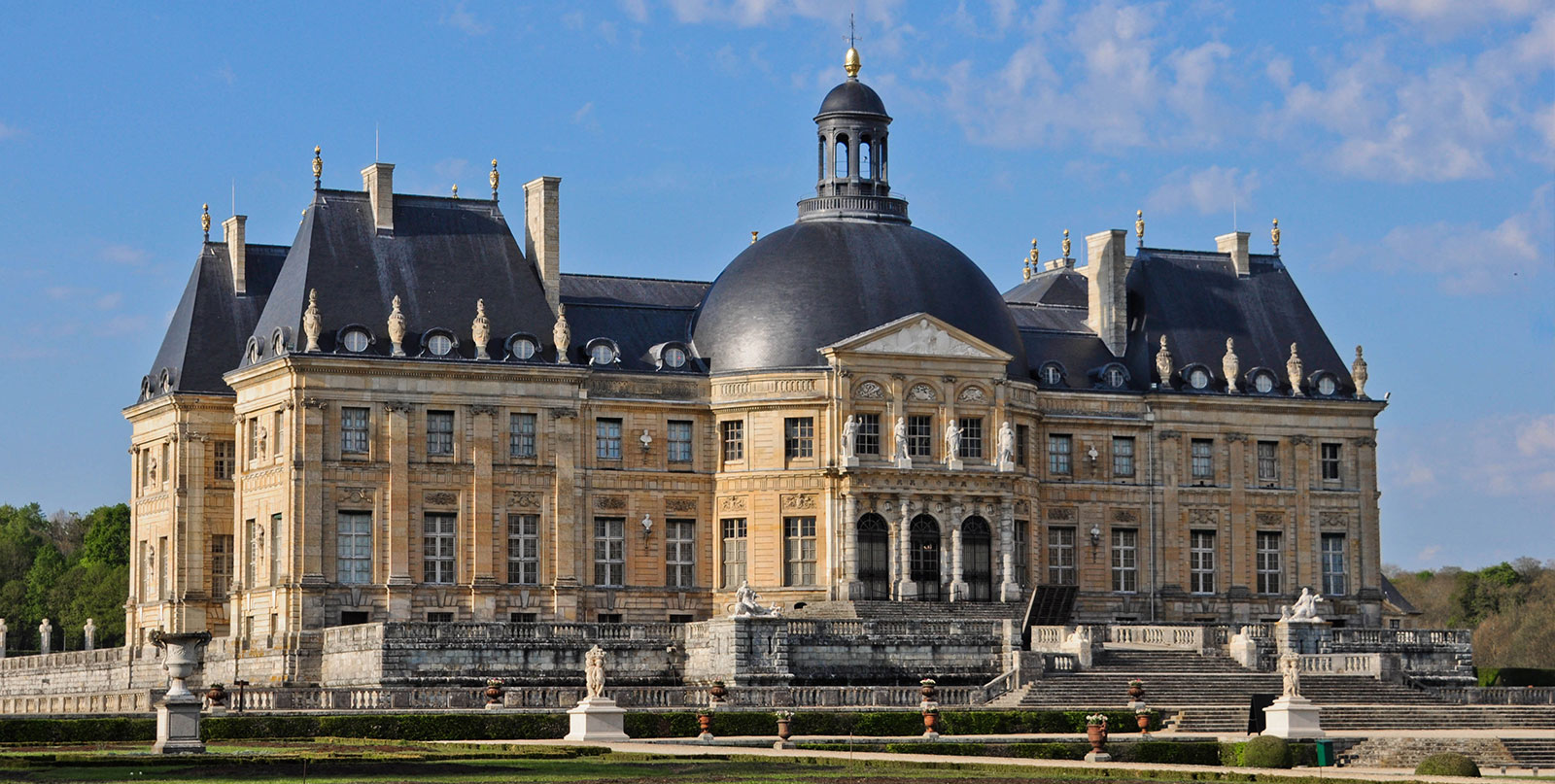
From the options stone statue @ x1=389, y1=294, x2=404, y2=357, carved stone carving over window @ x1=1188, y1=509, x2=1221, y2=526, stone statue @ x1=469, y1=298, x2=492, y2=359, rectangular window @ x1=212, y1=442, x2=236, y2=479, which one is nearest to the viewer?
stone statue @ x1=389, y1=294, x2=404, y2=357

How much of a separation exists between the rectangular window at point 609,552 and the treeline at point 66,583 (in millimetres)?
33574

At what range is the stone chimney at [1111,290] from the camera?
80375 millimetres

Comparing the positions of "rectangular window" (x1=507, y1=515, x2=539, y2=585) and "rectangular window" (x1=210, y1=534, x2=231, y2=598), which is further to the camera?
"rectangular window" (x1=210, y1=534, x2=231, y2=598)

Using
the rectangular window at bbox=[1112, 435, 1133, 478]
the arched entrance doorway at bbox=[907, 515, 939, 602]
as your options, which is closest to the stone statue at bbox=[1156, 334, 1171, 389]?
the rectangular window at bbox=[1112, 435, 1133, 478]

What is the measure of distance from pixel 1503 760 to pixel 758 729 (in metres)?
14.2

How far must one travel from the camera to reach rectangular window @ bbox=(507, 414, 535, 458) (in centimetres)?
7150

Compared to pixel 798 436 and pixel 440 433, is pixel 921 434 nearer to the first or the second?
pixel 798 436

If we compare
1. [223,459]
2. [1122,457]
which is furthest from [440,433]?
[1122,457]

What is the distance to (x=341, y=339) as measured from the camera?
69750 millimetres

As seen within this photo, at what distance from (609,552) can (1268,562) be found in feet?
67.3

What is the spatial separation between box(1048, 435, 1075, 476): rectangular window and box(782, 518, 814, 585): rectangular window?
895 cm

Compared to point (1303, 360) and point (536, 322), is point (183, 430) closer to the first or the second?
point (536, 322)

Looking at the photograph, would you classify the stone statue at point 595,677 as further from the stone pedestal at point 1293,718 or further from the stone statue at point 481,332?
the stone statue at point 481,332

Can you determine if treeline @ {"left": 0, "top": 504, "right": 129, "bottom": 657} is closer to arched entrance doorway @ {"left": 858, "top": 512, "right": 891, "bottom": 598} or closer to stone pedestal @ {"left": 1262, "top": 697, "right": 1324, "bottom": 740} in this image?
arched entrance doorway @ {"left": 858, "top": 512, "right": 891, "bottom": 598}
